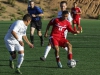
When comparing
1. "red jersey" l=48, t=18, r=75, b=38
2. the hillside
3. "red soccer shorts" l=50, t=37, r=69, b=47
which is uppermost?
"red jersey" l=48, t=18, r=75, b=38

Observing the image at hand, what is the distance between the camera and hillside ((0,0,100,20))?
60.2 meters

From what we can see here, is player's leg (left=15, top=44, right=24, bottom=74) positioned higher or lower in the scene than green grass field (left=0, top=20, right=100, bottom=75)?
higher

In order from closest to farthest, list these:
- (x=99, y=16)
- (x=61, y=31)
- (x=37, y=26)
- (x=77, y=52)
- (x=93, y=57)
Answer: (x=61, y=31), (x=93, y=57), (x=77, y=52), (x=37, y=26), (x=99, y=16)

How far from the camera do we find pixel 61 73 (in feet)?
34.6

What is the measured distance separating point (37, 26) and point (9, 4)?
46253mm

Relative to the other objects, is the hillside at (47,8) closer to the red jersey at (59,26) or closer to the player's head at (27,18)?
the red jersey at (59,26)

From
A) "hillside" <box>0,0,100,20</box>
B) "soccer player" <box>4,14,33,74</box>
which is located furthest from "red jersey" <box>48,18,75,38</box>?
"hillside" <box>0,0,100,20</box>

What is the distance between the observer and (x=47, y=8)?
67.0m

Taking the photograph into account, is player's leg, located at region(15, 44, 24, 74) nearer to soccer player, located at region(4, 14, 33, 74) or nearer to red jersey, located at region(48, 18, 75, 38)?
soccer player, located at region(4, 14, 33, 74)

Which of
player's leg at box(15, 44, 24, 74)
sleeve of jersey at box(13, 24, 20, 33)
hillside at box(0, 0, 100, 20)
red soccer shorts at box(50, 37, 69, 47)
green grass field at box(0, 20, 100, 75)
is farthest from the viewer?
hillside at box(0, 0, 100, 20)

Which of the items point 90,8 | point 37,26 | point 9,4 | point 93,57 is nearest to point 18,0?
point 9,4

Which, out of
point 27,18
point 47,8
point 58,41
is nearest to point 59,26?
point 58,41

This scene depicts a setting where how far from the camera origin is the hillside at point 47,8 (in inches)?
2371

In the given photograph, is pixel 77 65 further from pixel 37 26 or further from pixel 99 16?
pixel 99 16
